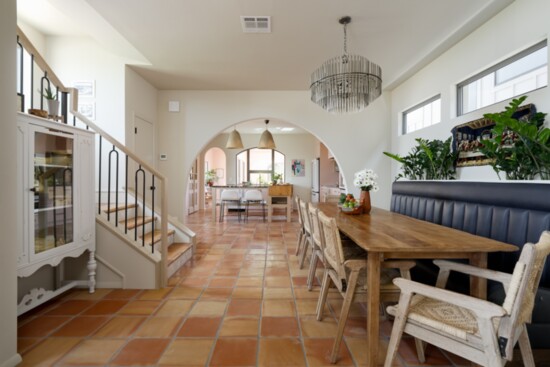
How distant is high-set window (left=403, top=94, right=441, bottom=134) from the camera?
13.4 ft

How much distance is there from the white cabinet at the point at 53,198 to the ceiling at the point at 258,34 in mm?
1430

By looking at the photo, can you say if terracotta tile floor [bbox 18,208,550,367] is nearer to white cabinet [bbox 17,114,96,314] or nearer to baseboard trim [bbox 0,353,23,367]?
baseboard trim [bbox 0,353,23,367]

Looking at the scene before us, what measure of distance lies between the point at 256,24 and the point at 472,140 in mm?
2716

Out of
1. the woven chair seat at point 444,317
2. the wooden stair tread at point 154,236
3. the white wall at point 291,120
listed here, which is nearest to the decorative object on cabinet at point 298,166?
the white wall at point 291,120

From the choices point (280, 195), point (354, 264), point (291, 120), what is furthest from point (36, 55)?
point (280, 195)

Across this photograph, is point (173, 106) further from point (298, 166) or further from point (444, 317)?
point (298, 166)

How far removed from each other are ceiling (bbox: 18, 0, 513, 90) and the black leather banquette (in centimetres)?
176

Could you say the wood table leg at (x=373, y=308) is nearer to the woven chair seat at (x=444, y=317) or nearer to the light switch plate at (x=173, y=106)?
the woven chair seat at (x=444, y=317)

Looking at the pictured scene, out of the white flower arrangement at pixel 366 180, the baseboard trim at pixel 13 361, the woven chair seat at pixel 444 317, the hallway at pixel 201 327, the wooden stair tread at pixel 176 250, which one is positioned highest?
the white flower arrangement at pixel 366 180

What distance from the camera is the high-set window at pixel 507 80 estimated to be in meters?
2.49

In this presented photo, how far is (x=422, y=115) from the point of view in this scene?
448 cm

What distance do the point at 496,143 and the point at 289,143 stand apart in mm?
7746

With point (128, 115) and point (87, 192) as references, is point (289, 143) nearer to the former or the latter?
point (128, 115)

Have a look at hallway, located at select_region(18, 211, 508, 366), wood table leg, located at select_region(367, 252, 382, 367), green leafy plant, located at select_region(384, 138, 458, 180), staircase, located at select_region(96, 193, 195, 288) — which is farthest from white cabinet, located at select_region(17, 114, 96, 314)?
green leafy plant, located at select_region(384, 138, 458, 180)
